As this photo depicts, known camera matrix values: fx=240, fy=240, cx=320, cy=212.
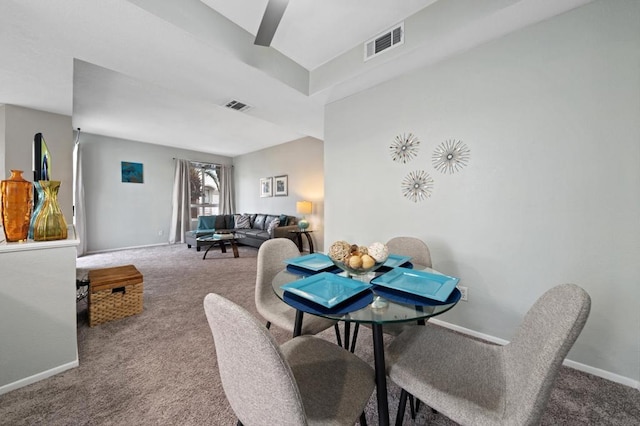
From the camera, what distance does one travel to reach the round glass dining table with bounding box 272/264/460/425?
0.89m

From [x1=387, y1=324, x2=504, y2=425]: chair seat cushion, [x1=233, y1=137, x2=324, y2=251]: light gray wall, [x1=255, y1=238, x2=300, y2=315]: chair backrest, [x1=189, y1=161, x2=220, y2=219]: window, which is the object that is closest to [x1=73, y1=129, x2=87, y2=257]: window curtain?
[x1=189, y1=161, x2=220, y2=219]: window

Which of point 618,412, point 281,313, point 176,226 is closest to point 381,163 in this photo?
point 281,313

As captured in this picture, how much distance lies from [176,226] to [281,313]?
6.02 metres

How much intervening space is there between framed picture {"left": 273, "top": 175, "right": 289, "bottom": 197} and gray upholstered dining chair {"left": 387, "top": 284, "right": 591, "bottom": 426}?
5.29m

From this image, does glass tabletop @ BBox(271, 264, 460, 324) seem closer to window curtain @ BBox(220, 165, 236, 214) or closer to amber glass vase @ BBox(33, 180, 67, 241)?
amber glass vase @ BBox(33, 180, 67, 241)

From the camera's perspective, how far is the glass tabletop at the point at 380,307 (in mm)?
903

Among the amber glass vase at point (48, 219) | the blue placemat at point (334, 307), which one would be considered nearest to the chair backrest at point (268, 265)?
the blue placemat at point (334, 307)

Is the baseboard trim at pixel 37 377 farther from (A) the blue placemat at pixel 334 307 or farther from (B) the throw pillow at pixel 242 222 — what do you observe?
(B) the throw pillow at pixel 242 222

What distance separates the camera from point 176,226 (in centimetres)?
637

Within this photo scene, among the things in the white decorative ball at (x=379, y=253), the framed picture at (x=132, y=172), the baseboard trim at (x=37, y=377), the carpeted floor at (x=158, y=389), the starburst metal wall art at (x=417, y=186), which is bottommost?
the carpeted floor at (x=158, y=389)

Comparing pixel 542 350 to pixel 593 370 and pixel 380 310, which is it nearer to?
pixel 380 310

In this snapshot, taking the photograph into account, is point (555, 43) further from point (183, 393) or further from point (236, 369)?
point (183, 393)

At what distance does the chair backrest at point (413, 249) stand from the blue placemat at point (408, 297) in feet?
2.17

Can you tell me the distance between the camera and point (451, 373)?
95cm
